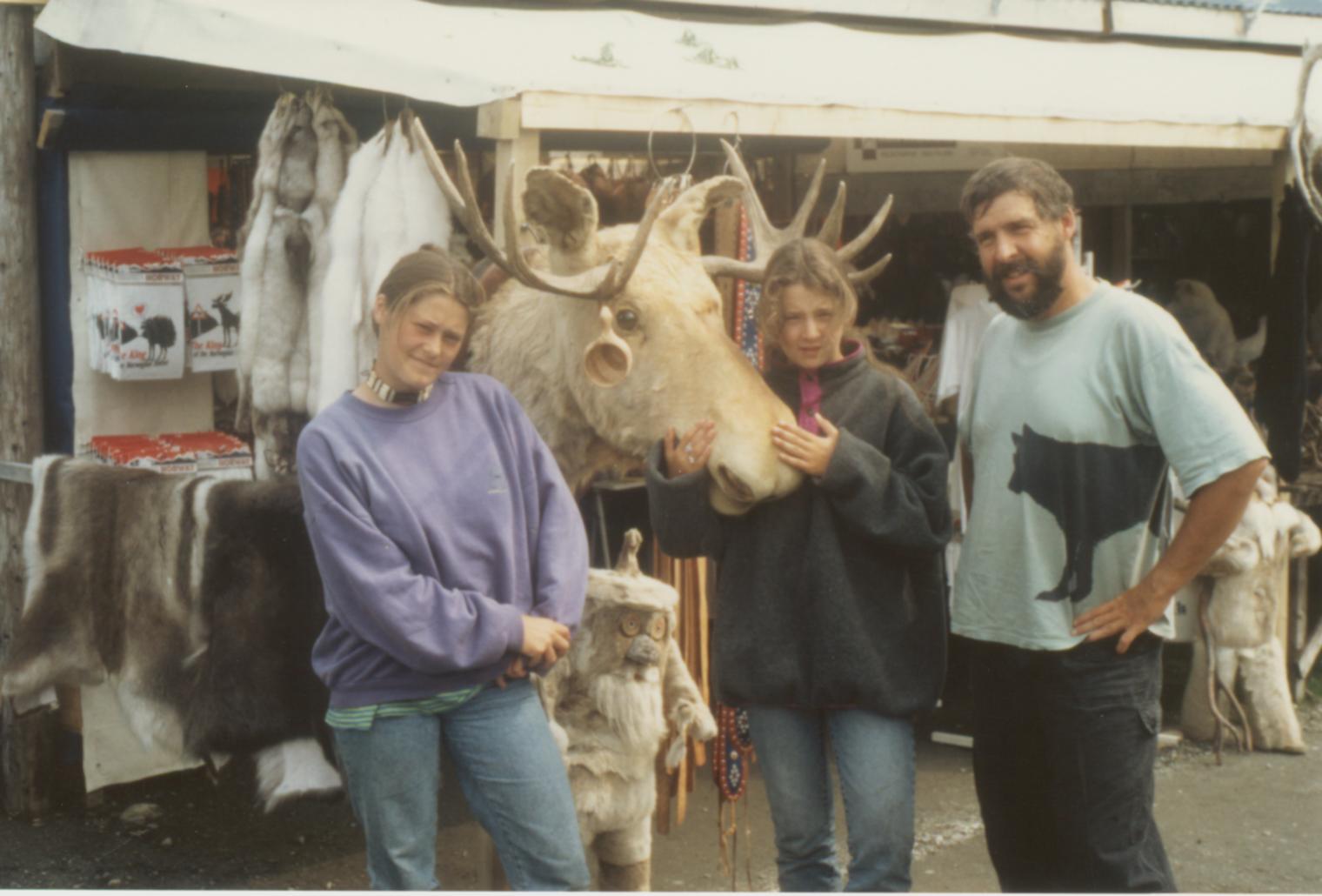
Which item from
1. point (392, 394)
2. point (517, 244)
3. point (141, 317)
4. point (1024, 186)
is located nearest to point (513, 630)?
point (392, 394)

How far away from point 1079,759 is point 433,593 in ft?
4.64

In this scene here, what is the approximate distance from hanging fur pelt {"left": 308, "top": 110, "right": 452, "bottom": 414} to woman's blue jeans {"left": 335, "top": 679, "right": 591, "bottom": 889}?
125 centimetres

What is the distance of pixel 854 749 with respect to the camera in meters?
A: 3.34

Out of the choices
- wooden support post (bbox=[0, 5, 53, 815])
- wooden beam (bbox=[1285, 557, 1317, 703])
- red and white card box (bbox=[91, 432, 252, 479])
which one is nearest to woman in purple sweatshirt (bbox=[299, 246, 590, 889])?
red and white card box (bbox=[91, 432, 252, 479])

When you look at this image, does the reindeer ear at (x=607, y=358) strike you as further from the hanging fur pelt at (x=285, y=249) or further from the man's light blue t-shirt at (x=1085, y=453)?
the hanging fur pelt at (x=285, y=249)

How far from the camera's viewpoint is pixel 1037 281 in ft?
10.7

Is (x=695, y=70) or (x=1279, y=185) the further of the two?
(x=1279, y=185)

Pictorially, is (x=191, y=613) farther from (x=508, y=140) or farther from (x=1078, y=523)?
(x=1078, y=523)

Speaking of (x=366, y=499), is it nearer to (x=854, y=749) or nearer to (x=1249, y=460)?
(x=854, y=749)

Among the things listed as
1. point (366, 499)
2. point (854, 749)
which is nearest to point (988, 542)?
point (854, 749)

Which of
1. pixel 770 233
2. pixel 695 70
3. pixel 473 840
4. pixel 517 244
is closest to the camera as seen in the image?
pixel 517 244

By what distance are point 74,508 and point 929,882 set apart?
304cm

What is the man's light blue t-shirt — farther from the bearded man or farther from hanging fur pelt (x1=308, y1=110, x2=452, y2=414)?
hanging fur pelt (x1=308, y1=110, x2=452, y2=414)

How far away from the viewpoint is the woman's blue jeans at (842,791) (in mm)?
3330
